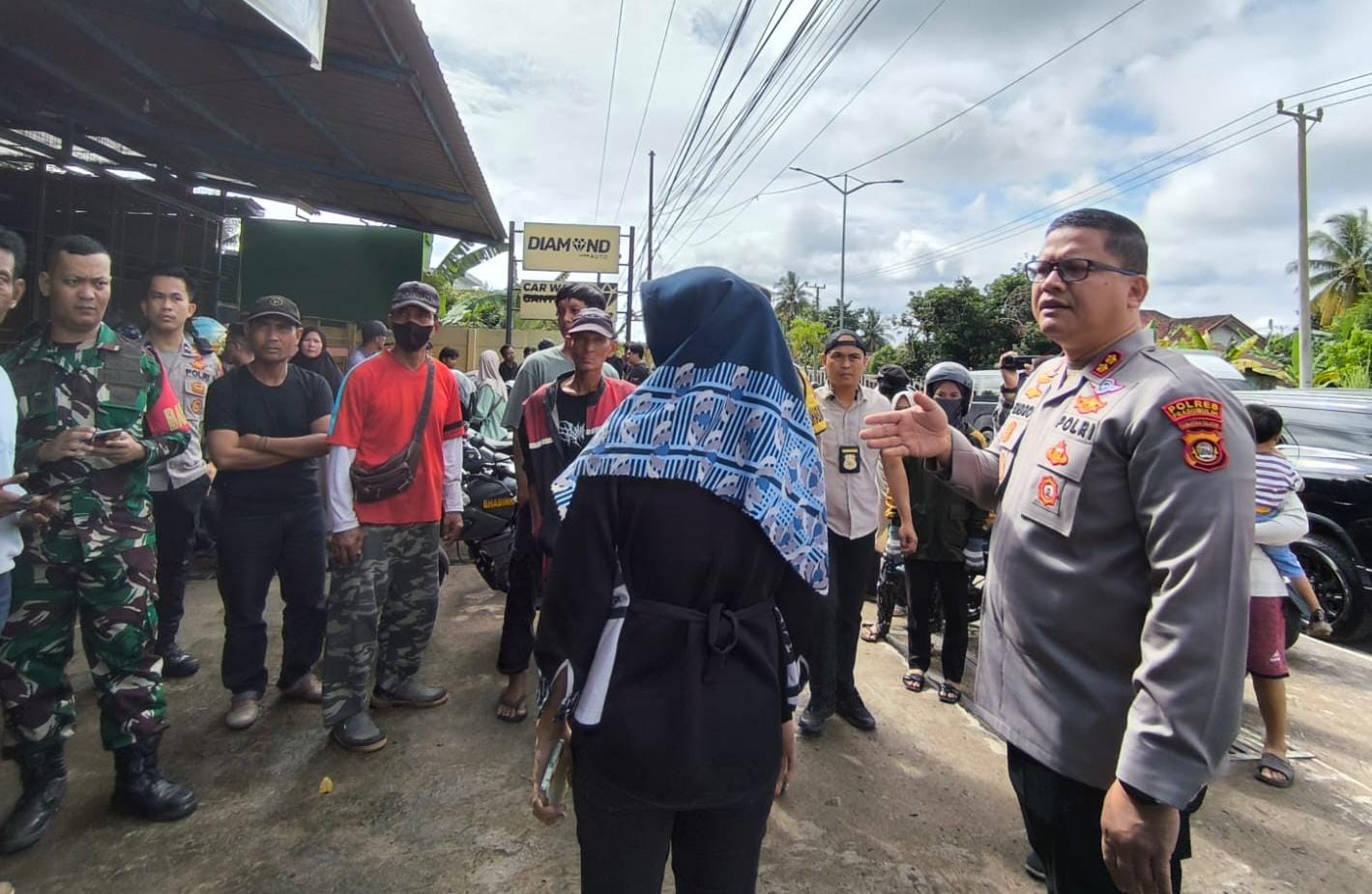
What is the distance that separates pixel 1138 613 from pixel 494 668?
3.34 meters

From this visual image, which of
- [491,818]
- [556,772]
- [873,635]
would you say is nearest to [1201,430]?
[556,772]

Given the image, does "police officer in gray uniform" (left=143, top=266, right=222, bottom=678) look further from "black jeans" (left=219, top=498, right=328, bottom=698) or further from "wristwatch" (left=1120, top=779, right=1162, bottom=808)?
"wristwatch" (left=1120, top=779, right=1162, bottom=808)

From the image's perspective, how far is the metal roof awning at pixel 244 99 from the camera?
4422 millimetres

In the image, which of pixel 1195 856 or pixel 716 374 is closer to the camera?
pixel 716 374

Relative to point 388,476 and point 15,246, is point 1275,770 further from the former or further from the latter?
point 15,246

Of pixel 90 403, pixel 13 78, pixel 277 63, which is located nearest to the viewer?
pixel 90 403

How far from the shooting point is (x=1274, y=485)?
345 cm

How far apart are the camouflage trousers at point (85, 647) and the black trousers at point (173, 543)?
1.09 m

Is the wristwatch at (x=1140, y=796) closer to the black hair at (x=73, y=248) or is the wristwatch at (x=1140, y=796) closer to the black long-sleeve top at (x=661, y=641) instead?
the black long-sleeve top at (x=661, y=641)

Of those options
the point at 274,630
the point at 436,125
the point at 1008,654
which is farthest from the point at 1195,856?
the point at 436,125

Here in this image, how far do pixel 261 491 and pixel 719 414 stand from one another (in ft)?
8.93

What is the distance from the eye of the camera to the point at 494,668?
156 inches

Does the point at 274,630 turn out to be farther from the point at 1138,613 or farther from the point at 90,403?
the point at 1138,613

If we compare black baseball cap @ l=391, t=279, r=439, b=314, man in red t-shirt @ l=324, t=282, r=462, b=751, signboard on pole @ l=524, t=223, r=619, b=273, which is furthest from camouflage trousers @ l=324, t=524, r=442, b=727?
signboard on pole @ l=524, t=223, r=619, b=273
